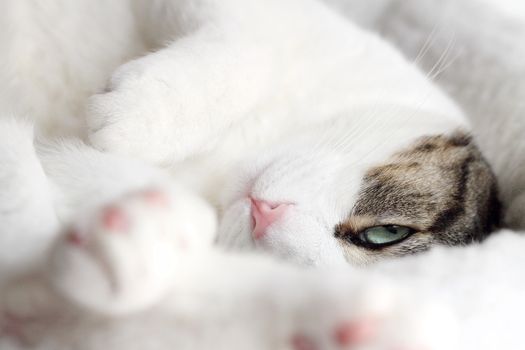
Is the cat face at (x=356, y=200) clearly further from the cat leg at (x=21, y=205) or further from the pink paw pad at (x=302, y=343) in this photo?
the pink paw pad at (x=302, y=343)

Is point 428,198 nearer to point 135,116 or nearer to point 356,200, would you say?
point 356,200

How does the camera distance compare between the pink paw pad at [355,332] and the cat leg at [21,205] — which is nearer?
the pink paw pad at [355,332]

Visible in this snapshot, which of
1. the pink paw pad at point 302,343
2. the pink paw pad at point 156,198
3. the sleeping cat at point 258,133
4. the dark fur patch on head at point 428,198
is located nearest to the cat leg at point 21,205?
the sleeping cat at point 258,133

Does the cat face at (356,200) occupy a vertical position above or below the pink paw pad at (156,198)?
below

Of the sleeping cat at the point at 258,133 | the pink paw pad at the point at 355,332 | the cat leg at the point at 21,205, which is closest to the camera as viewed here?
the pink paw pad at the point at 355,332

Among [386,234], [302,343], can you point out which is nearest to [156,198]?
[302,343]

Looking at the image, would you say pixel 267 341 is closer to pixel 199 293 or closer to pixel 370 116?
pixel 199 293

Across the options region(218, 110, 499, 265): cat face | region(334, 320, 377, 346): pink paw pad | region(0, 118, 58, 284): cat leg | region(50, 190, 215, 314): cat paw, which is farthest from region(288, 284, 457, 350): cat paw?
region(218, 110, 499, 265): cat face

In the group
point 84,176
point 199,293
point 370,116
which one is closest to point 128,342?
point 199,293
